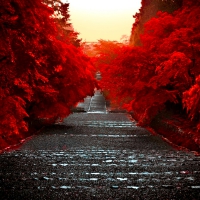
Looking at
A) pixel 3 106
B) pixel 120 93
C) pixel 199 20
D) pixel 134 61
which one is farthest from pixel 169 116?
pixel 3 106

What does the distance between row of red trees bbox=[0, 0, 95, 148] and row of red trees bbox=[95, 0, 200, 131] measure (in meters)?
3.23

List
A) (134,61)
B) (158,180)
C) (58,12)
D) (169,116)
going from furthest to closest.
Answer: (58,12) → (169,116) → (134,61) → (158,180)

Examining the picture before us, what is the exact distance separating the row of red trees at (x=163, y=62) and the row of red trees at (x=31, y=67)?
323 centimetres

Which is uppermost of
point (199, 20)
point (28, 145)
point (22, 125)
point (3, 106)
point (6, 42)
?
point (199, 20)

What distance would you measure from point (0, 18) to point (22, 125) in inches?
291

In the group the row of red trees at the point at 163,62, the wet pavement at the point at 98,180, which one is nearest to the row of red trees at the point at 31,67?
the wet pavement at the point at 98,180

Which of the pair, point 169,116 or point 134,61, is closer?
point 134,61

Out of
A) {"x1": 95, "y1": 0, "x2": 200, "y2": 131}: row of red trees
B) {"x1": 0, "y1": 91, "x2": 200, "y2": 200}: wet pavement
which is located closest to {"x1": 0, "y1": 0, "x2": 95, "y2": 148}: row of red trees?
{"x1": 0, "y1": 91, "x2": 200, "y2": 200}: wet pavement

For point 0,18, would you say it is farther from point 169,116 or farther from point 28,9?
point 169,116

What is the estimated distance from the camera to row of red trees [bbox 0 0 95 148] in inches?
254

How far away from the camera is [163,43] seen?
13.0m

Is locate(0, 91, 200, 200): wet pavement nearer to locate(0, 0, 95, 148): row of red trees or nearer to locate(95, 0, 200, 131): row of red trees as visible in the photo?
locate(0, 0, 95, 148): row of red trees

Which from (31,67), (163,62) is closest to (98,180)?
(31,67)

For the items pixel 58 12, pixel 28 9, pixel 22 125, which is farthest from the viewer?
pixel 58 12
